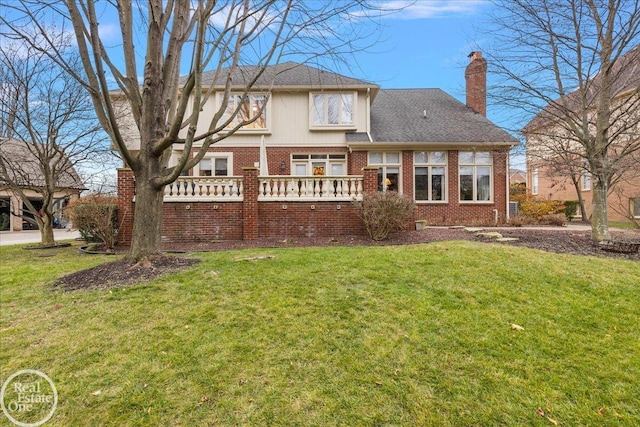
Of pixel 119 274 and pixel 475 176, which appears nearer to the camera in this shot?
pixel 119 274

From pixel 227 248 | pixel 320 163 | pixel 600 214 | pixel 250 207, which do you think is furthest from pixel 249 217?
pixel 600 214

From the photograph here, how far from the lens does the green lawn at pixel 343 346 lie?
2283mm

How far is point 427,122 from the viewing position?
51.9 feet

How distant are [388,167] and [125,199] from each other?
10609mm

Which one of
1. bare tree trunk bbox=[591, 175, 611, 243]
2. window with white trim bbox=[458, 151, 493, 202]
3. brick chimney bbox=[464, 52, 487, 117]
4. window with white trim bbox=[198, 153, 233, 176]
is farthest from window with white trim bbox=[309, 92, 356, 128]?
bare tree trunk bbox=[591, 175, 611, 243]

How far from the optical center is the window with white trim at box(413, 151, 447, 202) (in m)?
14.6

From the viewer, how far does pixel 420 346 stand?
2971 mm

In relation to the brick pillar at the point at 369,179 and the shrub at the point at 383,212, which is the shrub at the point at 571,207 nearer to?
the shrub at the point at 383,212

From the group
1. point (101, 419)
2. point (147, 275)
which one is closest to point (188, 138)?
point (147, 275)

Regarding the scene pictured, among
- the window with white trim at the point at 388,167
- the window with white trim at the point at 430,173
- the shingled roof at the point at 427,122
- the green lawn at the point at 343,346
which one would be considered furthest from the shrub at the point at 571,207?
the green lawn at the point at 343,346

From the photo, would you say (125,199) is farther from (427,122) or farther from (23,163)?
(427,122)

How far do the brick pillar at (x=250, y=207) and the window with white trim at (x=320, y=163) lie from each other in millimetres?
5948

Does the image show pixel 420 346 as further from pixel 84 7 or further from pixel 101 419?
pixel 84 7

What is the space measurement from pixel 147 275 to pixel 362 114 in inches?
485
